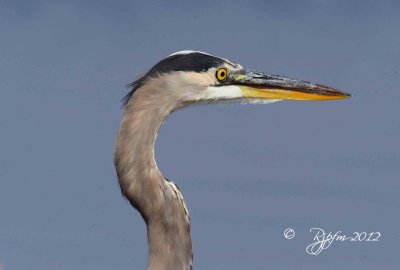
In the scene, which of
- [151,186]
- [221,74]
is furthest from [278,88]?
[151,186]

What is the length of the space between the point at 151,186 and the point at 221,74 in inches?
40.1

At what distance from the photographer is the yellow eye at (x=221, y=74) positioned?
609 cm

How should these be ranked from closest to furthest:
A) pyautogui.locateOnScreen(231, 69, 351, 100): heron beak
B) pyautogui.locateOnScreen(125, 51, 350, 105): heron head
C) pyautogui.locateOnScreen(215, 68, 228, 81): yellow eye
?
pyautogui.locateOnScreen(125, 51, 350, 105): heron head < pyautogui.locateOnScreen(215, 68, 228, 81): yellow eye < pyautogui.locateOnScreen(231, 69, 351, 100): heron beak

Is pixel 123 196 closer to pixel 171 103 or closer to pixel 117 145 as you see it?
pixel 117 145

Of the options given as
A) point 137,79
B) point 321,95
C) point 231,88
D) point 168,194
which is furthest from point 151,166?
point 321,95

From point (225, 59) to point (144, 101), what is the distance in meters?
0.81

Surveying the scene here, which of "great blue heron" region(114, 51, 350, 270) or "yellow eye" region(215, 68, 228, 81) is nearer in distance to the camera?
"great blue heron" region(114, 51, 350, 270)

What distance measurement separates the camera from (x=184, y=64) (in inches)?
230

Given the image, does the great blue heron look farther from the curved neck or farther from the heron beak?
the heron beak

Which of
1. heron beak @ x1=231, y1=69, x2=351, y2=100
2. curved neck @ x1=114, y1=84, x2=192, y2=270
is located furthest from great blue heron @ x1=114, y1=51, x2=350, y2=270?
heron beak @ x1=231, y1=69, x2=351, y2=100

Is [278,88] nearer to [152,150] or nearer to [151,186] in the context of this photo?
[152,150]

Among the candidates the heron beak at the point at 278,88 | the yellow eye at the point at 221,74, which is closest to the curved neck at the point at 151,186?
the yellow eye at the point at 221,74

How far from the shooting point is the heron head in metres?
5.76

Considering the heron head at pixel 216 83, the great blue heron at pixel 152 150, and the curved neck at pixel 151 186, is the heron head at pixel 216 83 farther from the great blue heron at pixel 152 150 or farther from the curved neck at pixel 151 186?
the curved neck at pixel 151 186
